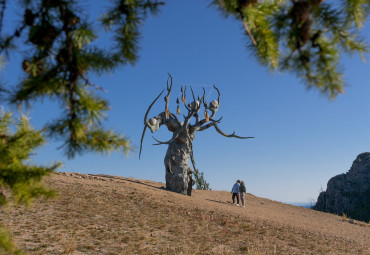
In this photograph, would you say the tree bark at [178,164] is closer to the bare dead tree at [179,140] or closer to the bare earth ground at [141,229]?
the bare dead tree at [179,140]

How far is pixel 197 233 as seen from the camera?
874cm

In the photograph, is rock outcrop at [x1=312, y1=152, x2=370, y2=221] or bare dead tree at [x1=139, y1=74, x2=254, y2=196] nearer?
bare dead tree at [x1=139, y1=74, x2=254, y2=196]

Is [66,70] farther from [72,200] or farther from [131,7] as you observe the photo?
[72,200]

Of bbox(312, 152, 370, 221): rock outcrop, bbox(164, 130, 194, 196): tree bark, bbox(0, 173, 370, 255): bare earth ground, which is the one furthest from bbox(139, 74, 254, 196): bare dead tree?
bbox(312, 152, 370, 221): rock outcrop

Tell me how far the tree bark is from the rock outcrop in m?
16.5

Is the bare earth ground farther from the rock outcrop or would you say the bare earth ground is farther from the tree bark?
the rock outcrop

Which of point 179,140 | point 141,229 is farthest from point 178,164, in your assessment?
point 141,229

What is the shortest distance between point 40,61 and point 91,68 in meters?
0.34

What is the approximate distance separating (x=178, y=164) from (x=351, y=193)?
1938 cm

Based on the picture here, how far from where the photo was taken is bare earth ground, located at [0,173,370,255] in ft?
23.7

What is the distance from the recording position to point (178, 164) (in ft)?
49.8

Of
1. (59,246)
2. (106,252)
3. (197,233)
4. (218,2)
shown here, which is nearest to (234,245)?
(197,233)

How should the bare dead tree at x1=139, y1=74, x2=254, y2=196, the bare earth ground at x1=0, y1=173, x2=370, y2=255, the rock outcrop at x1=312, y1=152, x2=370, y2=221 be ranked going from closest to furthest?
the bare earth ground at x1=0, y1=173, x2=370, y2=255 < the bare dead tree at x1=139, y1=74, x2=254, y2=196 < the rock outcrop at x1=312, y1=152, x2=370, y2=221

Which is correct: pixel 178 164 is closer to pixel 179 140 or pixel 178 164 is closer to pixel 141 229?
pixel 179 140
